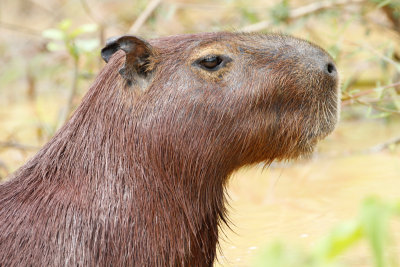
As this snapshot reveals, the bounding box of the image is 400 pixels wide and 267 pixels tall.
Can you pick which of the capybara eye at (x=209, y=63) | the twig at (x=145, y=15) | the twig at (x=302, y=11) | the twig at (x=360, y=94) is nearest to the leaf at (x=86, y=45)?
the twig at (x=145, y=15)

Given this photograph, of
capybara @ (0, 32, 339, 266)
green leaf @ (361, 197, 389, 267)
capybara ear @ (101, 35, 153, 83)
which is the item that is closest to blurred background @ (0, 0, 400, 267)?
green leaf @ (361, 197, 389, 267)

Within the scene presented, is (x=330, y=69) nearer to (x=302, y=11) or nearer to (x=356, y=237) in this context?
(x=356, y=237)


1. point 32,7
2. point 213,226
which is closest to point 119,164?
point 213,226

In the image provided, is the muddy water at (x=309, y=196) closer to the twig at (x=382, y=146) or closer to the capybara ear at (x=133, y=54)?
the twig at (x=382, y=146)

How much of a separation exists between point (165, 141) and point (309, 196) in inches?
105

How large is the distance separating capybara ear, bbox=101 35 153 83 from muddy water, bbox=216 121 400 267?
2.66ft

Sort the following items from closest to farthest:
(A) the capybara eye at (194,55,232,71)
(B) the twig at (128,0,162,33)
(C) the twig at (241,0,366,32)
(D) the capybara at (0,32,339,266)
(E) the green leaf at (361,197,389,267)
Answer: (E) the green leaf at (361,197,389,267)
(D) the capybara at (0,32,339,266)
(A) the capybara eye at (194,55,232,71)
(C) the twig at (241,0,366,32)
(B) the twig at (128,0,162,33)

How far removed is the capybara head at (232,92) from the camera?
293cm

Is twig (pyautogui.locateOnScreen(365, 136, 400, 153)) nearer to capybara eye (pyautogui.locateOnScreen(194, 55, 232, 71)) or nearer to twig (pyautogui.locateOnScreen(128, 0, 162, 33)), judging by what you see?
twig (pyautogui.locateOnScreen(128, 0, 162, 33))

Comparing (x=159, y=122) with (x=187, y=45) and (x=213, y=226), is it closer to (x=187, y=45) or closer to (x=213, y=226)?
(x=187, y=45)

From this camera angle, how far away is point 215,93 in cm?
296

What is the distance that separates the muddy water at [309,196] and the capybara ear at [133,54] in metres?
0.81

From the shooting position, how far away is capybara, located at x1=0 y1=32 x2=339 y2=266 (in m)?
2.85

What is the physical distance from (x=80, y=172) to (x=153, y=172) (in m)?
0.35
